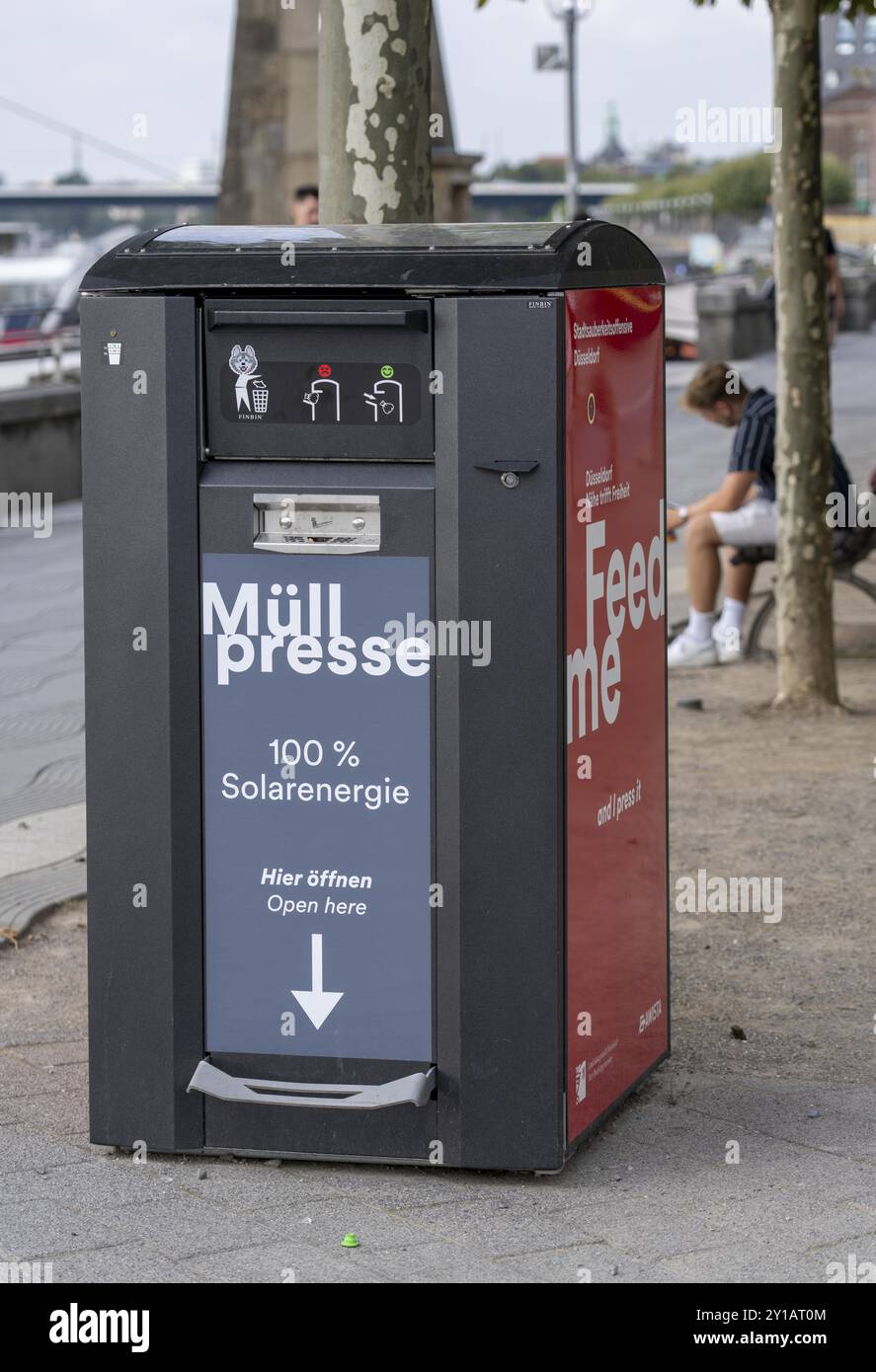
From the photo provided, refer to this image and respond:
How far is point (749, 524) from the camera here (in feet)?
30.0

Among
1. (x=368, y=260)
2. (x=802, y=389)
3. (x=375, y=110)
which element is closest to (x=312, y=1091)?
(x=368, y=260)

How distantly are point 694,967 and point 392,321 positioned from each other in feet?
7.32

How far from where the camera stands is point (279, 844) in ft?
12.5

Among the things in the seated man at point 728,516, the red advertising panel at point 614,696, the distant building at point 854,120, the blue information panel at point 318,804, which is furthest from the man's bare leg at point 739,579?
the distant building at point 854,120

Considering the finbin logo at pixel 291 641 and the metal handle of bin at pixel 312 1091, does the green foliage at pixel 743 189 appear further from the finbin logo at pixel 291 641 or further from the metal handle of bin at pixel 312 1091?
the metal handle of bin at pixel 312 1091

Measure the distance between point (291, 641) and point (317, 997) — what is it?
0.67 metres

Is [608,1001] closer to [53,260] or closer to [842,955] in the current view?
[842,955]

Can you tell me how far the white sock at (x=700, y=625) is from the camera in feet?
30.6

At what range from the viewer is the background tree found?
7.96 meters

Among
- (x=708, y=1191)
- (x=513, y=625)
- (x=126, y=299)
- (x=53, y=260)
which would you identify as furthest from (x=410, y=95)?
(x=53, y=260)

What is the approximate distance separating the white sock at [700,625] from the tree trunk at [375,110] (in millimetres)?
4444

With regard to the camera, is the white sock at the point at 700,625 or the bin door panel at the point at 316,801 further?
the white sock at the point at 700,625

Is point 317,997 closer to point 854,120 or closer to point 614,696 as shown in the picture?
point 614,696

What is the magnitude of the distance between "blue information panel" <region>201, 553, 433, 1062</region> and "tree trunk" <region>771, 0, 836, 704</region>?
4.62m
